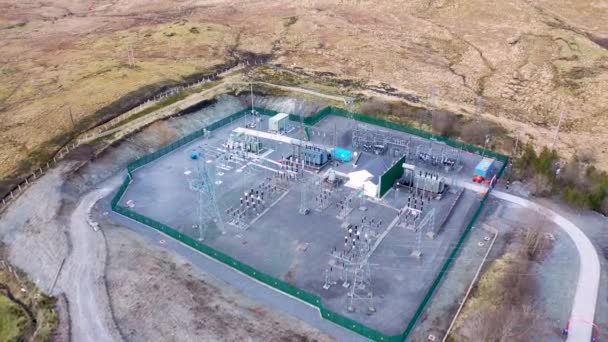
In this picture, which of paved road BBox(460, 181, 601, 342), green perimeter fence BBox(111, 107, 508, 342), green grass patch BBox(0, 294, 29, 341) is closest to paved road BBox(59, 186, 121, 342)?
green grass patch BBox(0, 294, 29, 341)

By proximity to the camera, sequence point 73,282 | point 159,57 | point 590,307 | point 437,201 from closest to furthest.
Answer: point 590,307 < point 73,282 < point 437,201 < point 159,57

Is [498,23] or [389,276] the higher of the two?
[498,23]

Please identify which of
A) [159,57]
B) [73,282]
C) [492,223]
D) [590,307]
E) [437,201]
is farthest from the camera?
[159,57]

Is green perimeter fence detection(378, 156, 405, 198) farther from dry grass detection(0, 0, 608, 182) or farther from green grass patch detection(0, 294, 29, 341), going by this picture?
green grass patch detection(0, 294, 29, 341)

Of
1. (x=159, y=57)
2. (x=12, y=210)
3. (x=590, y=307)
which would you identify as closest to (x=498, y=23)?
(x=159, y=57)

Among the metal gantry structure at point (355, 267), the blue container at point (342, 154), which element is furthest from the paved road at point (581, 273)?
the metal gantry structure at point (355, 267)

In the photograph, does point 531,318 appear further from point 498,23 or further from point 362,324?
point 498,23

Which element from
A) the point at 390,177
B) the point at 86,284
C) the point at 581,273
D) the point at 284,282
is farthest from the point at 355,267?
the point at 86,284

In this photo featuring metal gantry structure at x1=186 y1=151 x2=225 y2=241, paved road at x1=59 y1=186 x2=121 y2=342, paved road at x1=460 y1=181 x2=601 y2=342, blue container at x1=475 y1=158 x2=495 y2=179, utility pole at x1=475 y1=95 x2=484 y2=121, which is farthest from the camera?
utility pole at x1=475 y1=95 x2=484 y2=121
